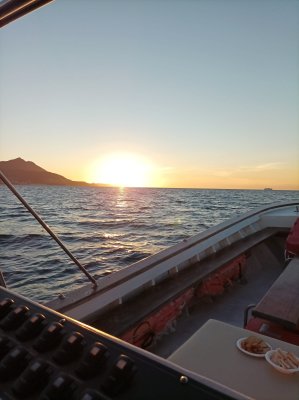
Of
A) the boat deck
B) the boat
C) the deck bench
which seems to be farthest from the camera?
the boat deck

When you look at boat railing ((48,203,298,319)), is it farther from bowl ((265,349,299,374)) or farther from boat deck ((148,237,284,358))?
bowl ((265,349,299,374))

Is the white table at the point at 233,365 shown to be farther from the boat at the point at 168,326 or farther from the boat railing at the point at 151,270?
the boat railing at the point at 151,270

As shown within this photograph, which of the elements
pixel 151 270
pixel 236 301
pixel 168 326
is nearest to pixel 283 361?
pixel 151 270

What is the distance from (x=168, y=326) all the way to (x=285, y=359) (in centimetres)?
176

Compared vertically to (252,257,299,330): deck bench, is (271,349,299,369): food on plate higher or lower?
higher

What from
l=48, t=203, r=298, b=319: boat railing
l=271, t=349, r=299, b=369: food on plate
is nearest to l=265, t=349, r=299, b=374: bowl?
l=271, t=349, r=299, b=369: food on plate

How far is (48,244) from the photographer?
13461 mm

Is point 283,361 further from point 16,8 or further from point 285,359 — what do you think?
point 16,8

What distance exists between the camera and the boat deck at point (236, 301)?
3.00 m

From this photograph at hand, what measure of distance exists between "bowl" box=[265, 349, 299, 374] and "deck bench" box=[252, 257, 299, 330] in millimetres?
944

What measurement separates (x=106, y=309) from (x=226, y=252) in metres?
2.54

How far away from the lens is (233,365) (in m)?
1.48

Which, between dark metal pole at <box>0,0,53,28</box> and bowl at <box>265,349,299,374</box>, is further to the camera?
bowl at <box>265,349,299,374</box>

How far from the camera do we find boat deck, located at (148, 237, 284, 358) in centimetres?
300
